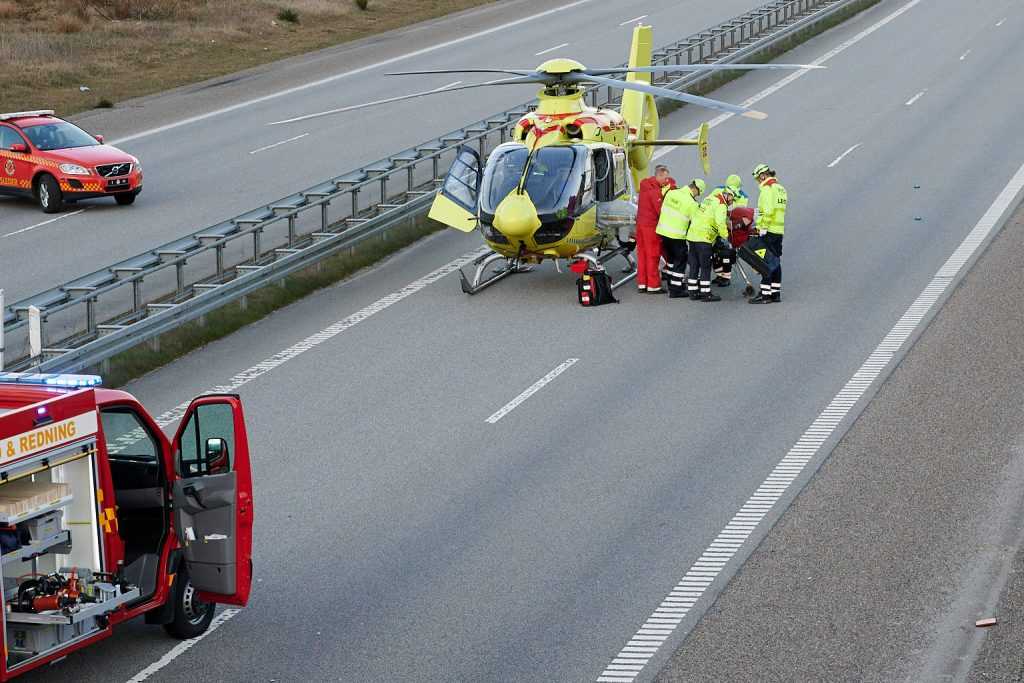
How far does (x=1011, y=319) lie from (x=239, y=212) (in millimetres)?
13225

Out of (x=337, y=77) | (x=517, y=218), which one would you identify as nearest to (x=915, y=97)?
(x=337, y=77)

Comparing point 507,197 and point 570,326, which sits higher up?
point 507,197

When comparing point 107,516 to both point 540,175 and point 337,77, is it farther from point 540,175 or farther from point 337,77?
point 337,77

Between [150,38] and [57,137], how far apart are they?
→ 18.0 m

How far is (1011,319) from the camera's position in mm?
20406

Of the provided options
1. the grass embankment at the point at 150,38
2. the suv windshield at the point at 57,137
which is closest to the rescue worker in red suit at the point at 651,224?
the suv windshield at the point at 57,137

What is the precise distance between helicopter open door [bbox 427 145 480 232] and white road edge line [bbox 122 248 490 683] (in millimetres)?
900

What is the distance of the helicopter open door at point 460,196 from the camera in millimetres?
23188

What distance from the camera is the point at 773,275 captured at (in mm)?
21734

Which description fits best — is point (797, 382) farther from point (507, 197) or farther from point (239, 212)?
point (239, 212)

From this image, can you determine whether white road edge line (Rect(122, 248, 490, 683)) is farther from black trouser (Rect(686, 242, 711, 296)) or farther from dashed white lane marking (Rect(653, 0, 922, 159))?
dashed white lane marking (Rect(653, 0, 922, 159))

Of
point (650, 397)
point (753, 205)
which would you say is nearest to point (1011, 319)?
point (650, 397)

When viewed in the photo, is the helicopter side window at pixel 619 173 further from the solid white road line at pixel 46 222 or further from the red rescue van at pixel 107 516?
the red rescue van at pixel 107 516

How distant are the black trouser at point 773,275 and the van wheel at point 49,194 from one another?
13.2 metres
